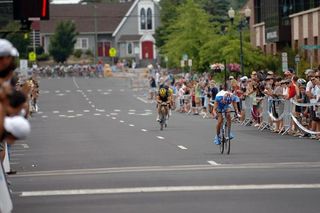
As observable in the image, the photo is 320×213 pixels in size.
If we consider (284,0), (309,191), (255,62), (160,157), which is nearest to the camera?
(309,191)

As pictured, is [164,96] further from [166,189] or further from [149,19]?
[149,19]

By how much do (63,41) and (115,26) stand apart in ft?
49.4

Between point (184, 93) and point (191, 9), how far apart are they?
19.7m

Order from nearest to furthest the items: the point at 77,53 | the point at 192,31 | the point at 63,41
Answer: the point at 192,31, the point at 63,41, the point at 77,53

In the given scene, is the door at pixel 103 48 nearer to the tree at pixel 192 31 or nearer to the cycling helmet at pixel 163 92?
the tree at pixel 192 31

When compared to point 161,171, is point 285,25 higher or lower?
higher

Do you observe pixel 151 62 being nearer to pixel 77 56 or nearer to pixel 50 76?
pixel 77 56

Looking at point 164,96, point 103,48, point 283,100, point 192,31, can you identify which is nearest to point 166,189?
point 283,100

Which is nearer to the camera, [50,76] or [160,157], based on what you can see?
[160,157]

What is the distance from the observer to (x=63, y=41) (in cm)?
12638

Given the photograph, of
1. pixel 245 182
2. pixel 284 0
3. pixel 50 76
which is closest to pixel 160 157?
pixel 245 182

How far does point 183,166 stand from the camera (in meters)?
20.9

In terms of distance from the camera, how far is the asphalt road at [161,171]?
1474 cm

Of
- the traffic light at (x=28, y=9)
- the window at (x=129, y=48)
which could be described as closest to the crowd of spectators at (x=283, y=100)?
the traffic light at (x=28, y=9)
